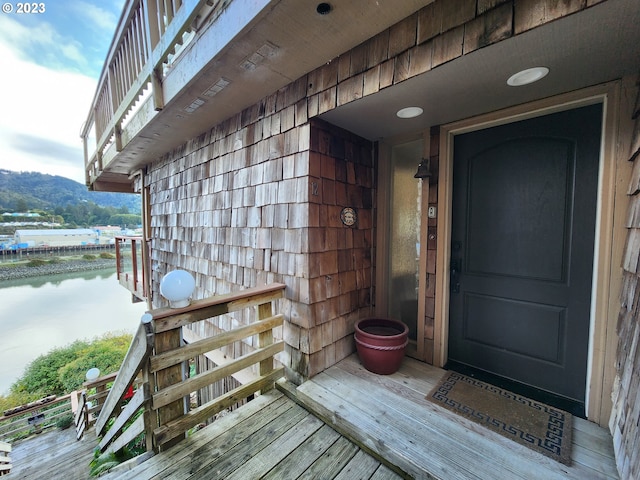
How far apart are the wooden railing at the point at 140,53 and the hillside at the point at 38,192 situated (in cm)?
1912

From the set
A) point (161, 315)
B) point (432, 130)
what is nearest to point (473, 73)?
point (432, 130)

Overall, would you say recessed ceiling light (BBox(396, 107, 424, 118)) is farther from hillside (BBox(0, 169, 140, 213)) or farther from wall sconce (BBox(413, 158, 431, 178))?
hillside (BBox(0, 169, 140, 213))

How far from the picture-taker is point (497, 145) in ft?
6.11

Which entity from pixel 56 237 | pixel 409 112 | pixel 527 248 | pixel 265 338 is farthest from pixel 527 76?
pixel 56 237

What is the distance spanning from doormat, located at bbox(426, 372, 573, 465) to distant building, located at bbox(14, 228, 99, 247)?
84.6 feet

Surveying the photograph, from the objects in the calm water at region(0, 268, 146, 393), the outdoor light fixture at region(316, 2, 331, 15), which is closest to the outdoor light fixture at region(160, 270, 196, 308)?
the outdoor light fixture at region(316, 2, 331, 15)

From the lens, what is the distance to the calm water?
14766 millimetres

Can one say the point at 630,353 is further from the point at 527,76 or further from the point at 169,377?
the point at 169,377

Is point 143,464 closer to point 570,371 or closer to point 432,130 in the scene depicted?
point 570,371

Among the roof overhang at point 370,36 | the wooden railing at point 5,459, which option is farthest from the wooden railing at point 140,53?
the wooden railing at point 5,459

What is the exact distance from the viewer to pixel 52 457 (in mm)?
3756

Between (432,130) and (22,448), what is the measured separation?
8703mm

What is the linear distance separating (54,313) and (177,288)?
83.6ft

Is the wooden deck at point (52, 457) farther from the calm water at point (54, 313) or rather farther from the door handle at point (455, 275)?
the calm water at point (54, 313)
